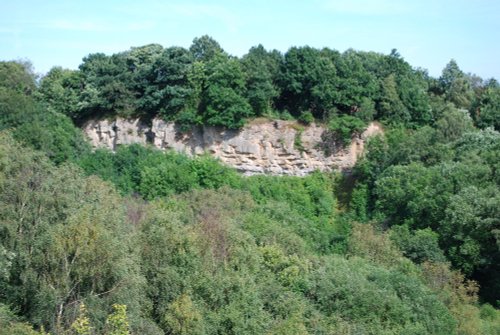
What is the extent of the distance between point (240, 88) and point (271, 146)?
4.09 metres

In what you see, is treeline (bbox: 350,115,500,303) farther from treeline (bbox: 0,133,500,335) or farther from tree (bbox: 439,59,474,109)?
tree (bbox: 439,59,474,109)

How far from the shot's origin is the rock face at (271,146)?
41.6 metres

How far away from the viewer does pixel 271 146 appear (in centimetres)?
4169

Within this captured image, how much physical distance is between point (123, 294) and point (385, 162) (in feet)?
Answer: 77.6

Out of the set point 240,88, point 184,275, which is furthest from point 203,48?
point 184,275

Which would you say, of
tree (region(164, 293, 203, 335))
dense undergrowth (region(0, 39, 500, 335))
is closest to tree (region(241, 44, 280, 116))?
dense undergrowth (region(0, 39, 500, 335))

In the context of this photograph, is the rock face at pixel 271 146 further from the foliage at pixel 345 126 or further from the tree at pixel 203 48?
the tree at pixel 203 48

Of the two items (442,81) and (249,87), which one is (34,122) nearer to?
(249,87)

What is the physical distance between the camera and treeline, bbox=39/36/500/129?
40969 mm

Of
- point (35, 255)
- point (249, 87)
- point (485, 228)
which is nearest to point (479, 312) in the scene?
point (485, 228)

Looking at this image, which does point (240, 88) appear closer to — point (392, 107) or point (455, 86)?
point (392, 107)

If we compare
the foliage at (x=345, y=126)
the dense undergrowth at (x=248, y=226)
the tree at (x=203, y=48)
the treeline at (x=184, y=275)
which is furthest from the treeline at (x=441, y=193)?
the tree at (x=203, y=48)

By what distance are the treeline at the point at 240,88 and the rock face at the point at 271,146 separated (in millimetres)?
794

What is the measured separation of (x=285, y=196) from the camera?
3831 centimetres
